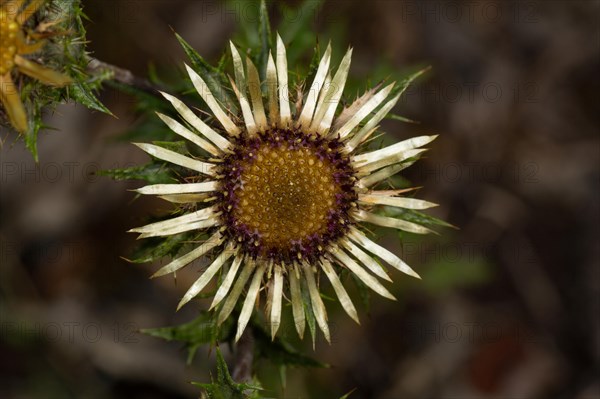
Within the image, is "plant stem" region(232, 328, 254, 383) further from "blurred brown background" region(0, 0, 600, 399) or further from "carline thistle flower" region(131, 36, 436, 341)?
"blurred brown background" region(0, 0, 600, 399)

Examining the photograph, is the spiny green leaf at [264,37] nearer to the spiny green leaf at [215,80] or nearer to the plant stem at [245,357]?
the spiny green leaf at [215,80]

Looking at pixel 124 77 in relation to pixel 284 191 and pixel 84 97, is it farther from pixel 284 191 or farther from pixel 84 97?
pixel 284 191

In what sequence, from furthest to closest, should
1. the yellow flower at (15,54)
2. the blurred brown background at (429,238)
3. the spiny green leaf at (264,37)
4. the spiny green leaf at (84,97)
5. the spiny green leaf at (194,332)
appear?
the blurred brown background at (429,238), the spiny green leaf at (194,332), the spiny green leaf at (264,37), the spiny green leaf at (84,97), the yellow flower at (15,54)

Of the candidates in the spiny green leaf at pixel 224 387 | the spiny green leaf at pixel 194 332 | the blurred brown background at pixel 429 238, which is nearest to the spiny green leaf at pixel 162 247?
the spiny green leaf at pixel 194 332

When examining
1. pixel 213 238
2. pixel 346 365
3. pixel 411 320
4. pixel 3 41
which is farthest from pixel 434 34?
pixel 3 41

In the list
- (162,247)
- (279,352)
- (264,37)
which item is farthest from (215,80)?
(279,352)
